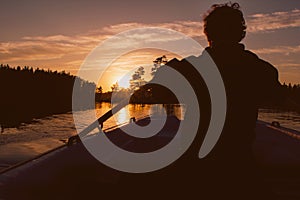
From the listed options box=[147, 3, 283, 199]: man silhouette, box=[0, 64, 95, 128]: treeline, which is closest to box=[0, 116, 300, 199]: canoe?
box=[147, 3, 283, 199]: man silhouette

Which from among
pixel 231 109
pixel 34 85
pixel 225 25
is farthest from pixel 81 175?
pixel 34 85

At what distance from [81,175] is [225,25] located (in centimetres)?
302

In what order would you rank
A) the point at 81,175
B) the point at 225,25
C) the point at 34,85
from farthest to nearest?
the point at 34,85 → the point at 81,175 → the point at 225,25

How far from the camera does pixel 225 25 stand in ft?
10.5

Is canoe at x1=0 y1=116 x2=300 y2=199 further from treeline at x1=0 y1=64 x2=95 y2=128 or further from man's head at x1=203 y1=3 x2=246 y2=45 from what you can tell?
treeline at x1=0 y1=64 x2=95 y2=128

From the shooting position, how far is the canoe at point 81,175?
4.04m

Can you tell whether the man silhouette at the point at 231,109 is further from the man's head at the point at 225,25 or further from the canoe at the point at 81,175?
the canoe at the point at 81,175

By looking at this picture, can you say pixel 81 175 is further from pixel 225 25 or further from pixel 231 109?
pixel 225 25

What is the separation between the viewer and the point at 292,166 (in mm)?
5879

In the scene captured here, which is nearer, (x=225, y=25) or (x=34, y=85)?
(x=225, y=25)

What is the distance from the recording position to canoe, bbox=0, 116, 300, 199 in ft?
13.2

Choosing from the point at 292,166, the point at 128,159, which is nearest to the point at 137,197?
the point at 128,159

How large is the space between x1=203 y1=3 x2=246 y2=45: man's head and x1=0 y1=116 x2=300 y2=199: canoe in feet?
4.44

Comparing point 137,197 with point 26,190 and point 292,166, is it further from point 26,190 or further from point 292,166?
point 292,166
